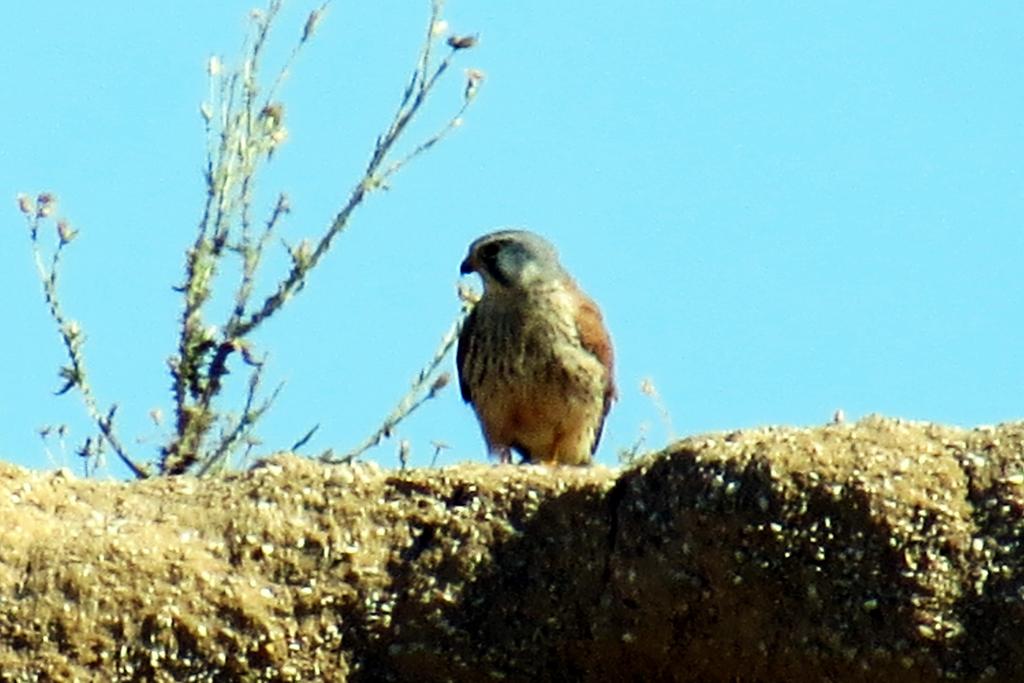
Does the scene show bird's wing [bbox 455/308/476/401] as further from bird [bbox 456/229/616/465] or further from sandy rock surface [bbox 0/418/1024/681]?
sandy rock surface [bbox 0/418/1024/681]

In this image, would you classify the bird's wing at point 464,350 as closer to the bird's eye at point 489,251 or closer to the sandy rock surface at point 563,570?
the bird's eye at point 489,251

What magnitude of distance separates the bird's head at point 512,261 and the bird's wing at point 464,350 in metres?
0.13

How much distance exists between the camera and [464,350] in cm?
883

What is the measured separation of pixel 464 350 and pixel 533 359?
340 mm

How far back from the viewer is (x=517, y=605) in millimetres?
5336

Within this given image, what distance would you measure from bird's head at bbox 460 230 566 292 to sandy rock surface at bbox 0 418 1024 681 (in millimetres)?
3269

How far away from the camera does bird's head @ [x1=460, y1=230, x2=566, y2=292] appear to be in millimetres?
8766

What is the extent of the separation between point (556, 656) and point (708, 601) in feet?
1.20

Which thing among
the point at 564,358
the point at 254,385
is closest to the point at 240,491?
the point at 254,385

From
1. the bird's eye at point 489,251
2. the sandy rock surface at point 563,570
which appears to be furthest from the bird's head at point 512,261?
the sandy rock surface at point 563,570

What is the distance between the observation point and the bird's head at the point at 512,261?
8.77m

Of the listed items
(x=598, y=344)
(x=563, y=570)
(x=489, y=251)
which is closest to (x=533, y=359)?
(x=598, y=344)

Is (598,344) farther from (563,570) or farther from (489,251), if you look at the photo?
(563,570)

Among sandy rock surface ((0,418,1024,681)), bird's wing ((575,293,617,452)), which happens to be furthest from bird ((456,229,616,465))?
sandy rock surface ((0,418,1024,681))
